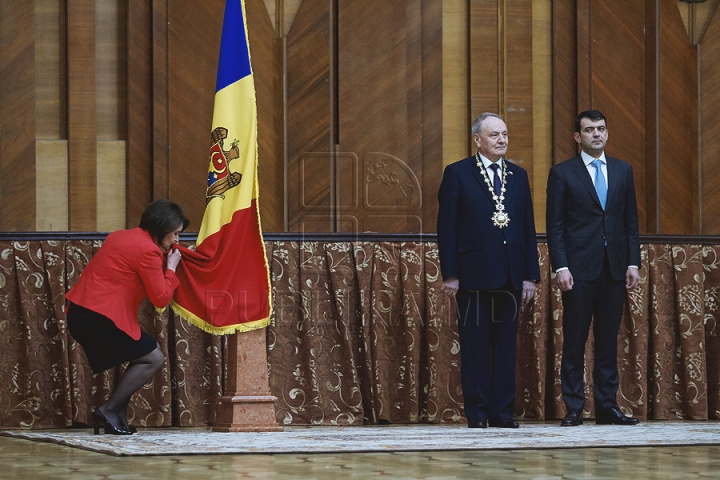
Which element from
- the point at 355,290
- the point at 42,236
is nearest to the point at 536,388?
the point at 355,290

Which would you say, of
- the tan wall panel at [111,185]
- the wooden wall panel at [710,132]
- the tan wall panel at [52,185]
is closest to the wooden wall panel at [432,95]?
the wooden wall panel at [710,132]

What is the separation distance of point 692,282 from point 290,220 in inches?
77.3

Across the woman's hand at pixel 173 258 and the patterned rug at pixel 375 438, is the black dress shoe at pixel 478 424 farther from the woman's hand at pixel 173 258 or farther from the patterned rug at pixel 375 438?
the woman's hand at pixel 173 258

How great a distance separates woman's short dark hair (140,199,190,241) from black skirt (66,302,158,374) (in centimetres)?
39

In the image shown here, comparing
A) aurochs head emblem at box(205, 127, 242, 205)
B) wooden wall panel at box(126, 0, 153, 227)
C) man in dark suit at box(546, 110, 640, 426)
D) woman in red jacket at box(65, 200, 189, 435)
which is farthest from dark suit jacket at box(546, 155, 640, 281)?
wooden wall panel at box(126, 0, 153, 227)

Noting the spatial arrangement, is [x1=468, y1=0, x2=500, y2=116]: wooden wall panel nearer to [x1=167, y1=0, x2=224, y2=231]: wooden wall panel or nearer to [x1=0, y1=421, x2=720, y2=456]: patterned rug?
[x1=167, y1=0, x2=224, y2=231]: wooden wall panel

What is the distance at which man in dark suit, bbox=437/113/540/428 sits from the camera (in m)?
5.16

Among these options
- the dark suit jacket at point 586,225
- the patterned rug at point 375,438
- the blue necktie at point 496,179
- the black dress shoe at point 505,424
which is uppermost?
the blue necktie at point 496,179

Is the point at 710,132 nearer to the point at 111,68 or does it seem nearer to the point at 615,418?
the point at 615,418

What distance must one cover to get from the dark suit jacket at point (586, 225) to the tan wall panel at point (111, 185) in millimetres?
2110

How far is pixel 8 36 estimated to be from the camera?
19.8ft

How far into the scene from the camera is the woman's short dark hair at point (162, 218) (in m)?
4.81

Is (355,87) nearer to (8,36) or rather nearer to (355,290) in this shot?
(355,290)

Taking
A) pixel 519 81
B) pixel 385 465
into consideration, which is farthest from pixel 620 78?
pixel 385 465
